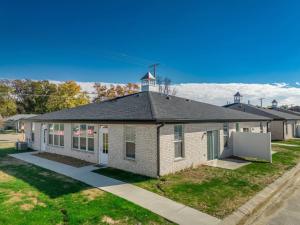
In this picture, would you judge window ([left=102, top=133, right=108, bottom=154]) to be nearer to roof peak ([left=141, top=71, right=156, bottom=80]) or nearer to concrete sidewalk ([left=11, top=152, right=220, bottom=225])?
concrete sidewalk ([left=11, top=152, right=220, bottom=225])

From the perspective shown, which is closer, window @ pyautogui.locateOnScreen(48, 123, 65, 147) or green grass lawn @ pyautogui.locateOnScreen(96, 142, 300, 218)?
green grass lawn @ pyautogui.locateOnScreen(96, 142, 300, 218)

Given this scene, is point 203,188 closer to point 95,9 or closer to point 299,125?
point 95,9

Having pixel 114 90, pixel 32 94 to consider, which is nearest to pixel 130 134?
pixel 114 90

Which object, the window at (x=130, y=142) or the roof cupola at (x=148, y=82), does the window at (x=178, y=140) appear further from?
the roof cupola at (x=148, y=82)

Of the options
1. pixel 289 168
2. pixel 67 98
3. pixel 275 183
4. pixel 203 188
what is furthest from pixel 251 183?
pixel 67 98

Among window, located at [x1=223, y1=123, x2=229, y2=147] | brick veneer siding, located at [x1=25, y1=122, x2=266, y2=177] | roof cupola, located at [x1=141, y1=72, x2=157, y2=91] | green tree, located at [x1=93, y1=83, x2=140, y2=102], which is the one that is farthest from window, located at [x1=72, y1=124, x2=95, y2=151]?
green tree, located at [x1=93, y1=83, x2=140, y2=102]

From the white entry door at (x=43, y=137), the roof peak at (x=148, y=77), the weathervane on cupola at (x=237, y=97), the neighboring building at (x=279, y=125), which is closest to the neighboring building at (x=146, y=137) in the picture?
the roof peak at (x=148, y=77)
